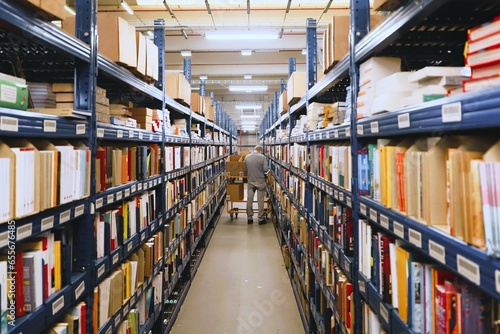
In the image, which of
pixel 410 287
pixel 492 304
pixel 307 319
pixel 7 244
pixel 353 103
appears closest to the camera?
pixel 492 304

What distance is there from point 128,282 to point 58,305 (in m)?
1.03

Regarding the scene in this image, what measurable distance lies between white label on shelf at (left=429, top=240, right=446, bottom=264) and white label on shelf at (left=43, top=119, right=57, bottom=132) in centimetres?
155

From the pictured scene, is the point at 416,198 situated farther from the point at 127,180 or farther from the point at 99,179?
the point at 127,180

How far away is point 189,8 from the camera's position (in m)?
7.11

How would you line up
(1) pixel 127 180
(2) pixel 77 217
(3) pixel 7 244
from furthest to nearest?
1. (1) pixel 127 180
2. (2) pixel 77 217
3. (3) pixel 7 244

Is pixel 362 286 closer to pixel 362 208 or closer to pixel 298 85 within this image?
pixel 362 208

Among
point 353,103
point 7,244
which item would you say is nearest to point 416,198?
point 353,103

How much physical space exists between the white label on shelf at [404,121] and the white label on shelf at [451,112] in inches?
9.1

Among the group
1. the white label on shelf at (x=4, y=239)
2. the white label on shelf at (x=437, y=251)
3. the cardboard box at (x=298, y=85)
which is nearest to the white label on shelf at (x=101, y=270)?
the white label on shelf at (x=4, y=239)

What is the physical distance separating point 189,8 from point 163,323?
6.01 metres

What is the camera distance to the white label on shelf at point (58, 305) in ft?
5.11

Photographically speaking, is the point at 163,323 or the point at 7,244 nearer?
the point at 7,244

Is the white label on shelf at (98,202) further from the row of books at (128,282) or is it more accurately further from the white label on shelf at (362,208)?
the white label on shelf at (362,208)

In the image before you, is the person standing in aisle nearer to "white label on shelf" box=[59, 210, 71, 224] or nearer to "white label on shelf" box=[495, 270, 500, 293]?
"white label on shelf" box=[59, 210, 71, 224]
